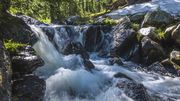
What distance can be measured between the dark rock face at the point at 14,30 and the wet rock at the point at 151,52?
25.2 feet

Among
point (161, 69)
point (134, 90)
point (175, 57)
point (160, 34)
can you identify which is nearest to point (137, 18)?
point (160, 34)

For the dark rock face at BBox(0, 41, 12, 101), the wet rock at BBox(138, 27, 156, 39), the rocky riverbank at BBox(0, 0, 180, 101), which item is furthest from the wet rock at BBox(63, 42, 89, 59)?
the dark rock face at BBox(0, 41, 12, 101)

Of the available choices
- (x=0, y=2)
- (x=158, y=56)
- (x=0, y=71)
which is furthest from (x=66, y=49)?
(x=0, y=71)

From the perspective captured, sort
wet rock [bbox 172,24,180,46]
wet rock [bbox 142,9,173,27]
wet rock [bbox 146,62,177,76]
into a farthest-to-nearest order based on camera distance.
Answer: wet rock [bbox 142,9,173,27], wet rock [bbox 172,24,180,46], wet rock [bbox 146,62,177,76]

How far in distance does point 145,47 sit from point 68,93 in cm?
890

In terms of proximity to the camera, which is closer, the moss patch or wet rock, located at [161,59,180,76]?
wet rock, located at [161,59,180,76]

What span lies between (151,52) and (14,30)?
8.93m

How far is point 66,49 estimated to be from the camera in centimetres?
1784

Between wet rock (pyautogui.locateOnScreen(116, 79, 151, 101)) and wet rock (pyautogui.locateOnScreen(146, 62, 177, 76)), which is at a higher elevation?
wet rock (pyautogui.locateOnScreen(116, 79, 151, 101))

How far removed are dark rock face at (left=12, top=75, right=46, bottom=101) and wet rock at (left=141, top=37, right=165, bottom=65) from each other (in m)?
10.4

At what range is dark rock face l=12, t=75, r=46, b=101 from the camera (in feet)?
28.5

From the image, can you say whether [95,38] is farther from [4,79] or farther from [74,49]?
[4,79]

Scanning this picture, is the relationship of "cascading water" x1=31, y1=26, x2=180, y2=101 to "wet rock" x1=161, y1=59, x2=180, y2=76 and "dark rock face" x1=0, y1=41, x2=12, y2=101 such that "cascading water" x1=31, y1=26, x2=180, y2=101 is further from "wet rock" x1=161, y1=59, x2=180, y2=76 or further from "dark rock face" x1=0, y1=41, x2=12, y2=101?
"dark rock face" x1=0, y1=41, x2=12, y2=101

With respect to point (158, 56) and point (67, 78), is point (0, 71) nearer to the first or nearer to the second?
point (67, 78)
